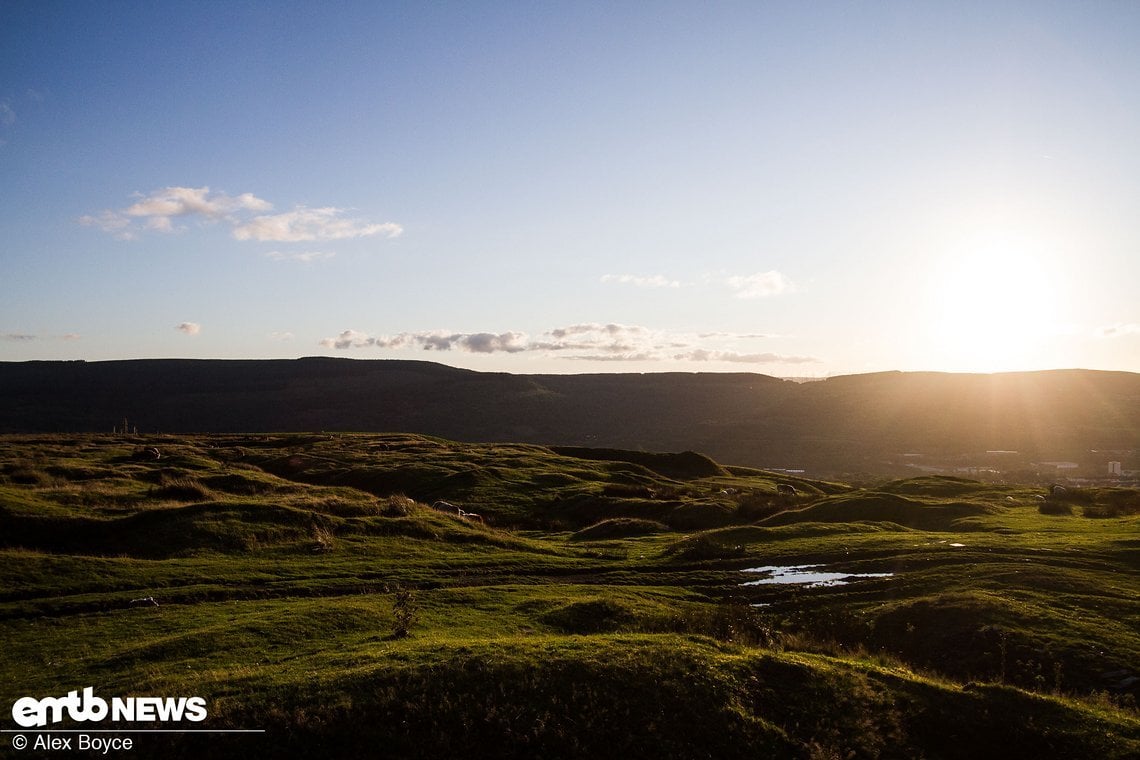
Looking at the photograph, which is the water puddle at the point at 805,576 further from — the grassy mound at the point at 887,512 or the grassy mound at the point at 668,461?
the grassy mound at the point at 668,461

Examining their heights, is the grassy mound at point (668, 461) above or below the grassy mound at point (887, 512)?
below

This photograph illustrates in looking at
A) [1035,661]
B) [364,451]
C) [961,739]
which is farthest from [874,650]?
[364,451]

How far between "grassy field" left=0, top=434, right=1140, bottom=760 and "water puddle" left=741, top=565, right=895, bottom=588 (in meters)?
0.34

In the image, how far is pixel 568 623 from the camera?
91.3 feet

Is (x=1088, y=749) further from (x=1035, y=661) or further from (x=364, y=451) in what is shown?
(x=364, y=451)

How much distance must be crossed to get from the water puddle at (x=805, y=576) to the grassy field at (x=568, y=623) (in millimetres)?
337

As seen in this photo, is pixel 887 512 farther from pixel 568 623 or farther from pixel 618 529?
pixel 568 623

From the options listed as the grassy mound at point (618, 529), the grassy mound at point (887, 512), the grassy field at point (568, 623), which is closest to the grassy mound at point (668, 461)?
the grassy mound at point (887, 512)

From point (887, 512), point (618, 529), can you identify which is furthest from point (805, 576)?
point (887, 512)

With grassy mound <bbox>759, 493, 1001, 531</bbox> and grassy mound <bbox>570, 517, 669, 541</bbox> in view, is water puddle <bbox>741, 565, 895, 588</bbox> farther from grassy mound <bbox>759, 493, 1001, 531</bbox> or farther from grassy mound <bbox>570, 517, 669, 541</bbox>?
grassy mound <bbox>759, 493, 1001, 531</bbox>

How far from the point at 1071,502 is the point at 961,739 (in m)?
58.9

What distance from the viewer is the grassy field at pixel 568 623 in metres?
17.9

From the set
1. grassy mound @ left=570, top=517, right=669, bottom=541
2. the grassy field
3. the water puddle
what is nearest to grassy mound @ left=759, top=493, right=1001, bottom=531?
the grassy field

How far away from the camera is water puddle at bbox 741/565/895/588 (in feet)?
120
